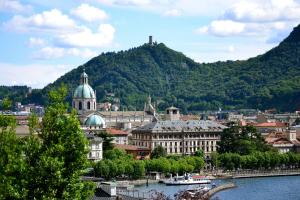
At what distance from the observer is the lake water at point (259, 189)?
2494 inches

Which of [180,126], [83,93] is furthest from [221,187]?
[83,93]

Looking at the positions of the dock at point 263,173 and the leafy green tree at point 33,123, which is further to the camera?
the dock at point 263,173

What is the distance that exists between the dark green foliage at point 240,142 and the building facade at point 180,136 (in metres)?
5.43

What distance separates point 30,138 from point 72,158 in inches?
44.9

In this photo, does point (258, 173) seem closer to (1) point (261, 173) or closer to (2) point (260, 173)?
(2) point (260, 173)

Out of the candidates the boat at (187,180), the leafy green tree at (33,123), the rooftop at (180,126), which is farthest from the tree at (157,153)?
the leafy green tree at (33,123)

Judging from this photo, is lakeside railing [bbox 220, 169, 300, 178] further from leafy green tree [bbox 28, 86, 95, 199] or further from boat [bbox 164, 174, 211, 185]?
leafy green tree [bbox 28, 86, 95, 199]

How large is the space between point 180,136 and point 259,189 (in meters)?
36.5

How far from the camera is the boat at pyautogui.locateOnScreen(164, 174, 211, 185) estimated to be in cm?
7663

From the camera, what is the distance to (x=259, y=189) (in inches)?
2793

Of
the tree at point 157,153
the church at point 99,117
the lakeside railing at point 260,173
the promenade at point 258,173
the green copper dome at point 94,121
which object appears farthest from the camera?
the green copper dome at point 94,121

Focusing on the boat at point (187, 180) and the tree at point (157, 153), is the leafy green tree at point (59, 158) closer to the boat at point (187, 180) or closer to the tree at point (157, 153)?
the boat at point (187, 180)

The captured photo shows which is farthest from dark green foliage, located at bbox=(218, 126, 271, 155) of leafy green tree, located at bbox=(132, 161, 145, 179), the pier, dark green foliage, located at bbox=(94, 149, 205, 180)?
leafy green tree, located at bbox=(132, 161, 145, 179)

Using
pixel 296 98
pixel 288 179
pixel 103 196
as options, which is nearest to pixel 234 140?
pixel 288 179
